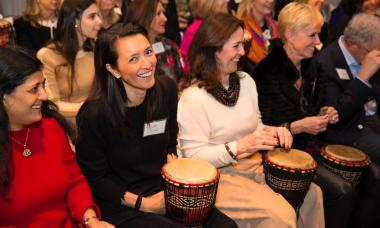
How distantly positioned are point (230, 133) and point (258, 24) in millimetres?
2099

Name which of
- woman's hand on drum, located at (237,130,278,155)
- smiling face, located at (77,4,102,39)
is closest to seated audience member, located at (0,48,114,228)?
woman's hand on drum, located at (237,130,278,155)

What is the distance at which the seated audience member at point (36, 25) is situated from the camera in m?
3.94

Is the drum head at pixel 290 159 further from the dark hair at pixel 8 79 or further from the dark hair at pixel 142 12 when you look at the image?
the dark hair at pixel 142 12

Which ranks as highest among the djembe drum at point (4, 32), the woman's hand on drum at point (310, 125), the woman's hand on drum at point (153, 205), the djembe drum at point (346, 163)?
the djembe drum at point (4, 32)

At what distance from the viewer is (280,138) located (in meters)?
2.29

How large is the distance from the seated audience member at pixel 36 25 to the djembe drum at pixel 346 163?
2803 millimetres

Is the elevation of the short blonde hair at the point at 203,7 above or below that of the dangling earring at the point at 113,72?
below

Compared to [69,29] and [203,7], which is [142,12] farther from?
[203,7]

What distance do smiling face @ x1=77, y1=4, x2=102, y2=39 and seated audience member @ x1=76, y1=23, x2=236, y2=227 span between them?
133 centimetres

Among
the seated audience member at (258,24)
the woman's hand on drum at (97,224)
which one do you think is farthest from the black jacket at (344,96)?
the woman's hand on drum at (97,224)

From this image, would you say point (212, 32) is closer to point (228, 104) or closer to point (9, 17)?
point (228, 104)

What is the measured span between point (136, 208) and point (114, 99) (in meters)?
0.55

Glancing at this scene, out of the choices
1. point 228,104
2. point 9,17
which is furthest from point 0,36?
point 228,104

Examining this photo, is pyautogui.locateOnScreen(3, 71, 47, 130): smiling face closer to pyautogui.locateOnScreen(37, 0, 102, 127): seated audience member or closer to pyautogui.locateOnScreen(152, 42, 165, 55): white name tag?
pyautogui.locateOnScreen(37, 0, 102, 127): seated audience member
